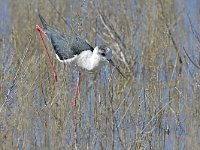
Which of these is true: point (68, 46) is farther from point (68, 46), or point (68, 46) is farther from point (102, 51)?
point (102, 51)

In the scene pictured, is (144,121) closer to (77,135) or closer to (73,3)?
(77,135)

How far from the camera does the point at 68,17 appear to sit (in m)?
7.57

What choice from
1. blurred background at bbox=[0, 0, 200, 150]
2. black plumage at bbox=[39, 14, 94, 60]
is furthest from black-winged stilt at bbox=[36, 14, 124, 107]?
blurred background at bbox=[0, 0, 200, 150]

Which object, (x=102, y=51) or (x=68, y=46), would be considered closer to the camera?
(x=68, y=46)

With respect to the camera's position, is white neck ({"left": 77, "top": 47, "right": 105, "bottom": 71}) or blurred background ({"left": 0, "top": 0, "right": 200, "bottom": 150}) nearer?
blurred background ({"left": 0, "top": 0, "right": 200, "bottom": 150})

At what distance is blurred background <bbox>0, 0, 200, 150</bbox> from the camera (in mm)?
4320

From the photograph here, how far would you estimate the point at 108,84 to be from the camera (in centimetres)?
470

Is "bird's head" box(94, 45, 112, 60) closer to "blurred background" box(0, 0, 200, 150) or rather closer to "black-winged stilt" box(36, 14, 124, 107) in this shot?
"black-winged stilt" box(36, 14, 124, 107)

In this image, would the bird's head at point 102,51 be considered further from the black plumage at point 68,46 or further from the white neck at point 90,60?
the black plumage at point 68,46

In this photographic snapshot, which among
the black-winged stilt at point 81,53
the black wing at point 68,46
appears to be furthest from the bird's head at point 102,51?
the black wing at point 68,46

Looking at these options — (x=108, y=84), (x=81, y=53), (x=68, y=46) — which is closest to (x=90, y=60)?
(x=81, y=53)

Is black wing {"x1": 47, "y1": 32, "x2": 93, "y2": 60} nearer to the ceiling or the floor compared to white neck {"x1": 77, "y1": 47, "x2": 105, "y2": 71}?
nearer to the ceiling

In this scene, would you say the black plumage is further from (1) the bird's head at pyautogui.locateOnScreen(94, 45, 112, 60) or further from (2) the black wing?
(1) the bird's head at pyautogui.locateOnScreen(94, 45, 112, 60)

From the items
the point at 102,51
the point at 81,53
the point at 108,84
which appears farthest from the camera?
the point at 81,53
